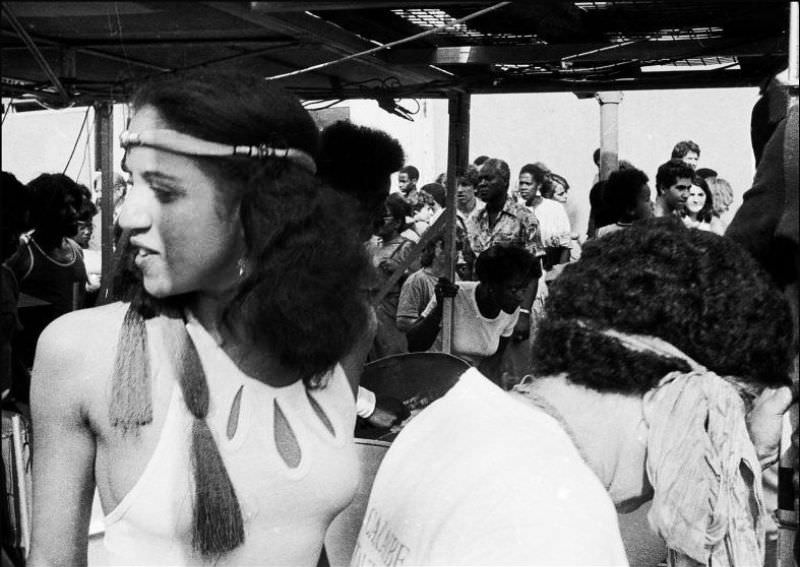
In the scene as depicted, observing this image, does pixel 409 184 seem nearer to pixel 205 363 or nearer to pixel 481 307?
pixel 481 307

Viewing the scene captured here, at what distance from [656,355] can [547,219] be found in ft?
14.7

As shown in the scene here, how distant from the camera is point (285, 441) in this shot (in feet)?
4.88

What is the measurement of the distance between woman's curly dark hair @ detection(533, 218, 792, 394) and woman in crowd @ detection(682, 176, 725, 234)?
314 centimetres

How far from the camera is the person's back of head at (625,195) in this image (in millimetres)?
4117

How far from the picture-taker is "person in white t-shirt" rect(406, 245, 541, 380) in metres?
3.93

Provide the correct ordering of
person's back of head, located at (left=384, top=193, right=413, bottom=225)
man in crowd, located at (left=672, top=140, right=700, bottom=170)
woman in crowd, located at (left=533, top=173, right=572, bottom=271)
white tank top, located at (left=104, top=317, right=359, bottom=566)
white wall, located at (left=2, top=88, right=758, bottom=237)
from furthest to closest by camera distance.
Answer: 1. white wall, located at (left=2, top=88, right=758, bottom=237)
2. man in crowd, located at (left=672, top=140, right=700, bottom=170)
3. woman in crowd, located at (left=533, top=173, right=572, bottom=271)
4. person's back of head, located at (left=384, top=193, right=413, bottom=225)
5. white tank top, located at (left=104, top=317, right=359, bottom=566)

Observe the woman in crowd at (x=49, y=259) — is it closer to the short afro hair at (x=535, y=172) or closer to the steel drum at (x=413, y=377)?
the steel drum at (x=413, y=377)

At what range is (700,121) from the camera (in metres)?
7.91

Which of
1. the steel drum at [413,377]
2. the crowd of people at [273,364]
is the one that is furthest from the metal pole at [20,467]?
the crowd of people at [273,364]

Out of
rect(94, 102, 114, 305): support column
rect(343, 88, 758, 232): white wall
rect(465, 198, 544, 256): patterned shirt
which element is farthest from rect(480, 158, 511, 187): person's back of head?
rect(94, 102, 114, 305): support column

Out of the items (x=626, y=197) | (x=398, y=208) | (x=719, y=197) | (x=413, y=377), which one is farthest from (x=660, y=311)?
(x=719, y=197)

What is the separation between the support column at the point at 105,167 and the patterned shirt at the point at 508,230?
1.92 m

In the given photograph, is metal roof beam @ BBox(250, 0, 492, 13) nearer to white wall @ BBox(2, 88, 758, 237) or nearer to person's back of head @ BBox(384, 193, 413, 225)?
person's back of head @ BBox(384, 193, 413, 225)

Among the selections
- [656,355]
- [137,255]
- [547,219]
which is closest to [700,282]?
[656,355]
